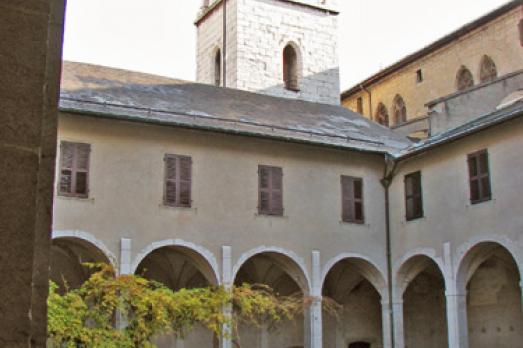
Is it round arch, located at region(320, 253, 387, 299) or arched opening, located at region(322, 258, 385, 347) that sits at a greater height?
round arch, located at region(320, 253, 387, 299)

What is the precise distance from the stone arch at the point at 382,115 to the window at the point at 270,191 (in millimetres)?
15658

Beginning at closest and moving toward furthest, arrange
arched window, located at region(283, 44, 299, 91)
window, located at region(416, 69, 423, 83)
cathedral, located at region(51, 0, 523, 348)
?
cathedral, located at region(51, 0, 523, 348) < window, located at region(416, 69, 423, 83) < arched window, located at region(283, 44, 299, 91)

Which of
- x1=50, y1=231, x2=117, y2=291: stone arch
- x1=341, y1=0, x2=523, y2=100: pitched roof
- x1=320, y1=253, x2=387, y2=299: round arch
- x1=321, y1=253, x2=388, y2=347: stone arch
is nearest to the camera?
x1=50, y1=231, x2=117, y2=291: stone arch

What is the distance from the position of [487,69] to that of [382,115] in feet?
23.6

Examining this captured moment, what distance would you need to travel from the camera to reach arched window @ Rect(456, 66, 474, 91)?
102 feet

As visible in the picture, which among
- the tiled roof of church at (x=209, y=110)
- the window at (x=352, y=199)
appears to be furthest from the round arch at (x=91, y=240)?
the window at (x=352, y=199)

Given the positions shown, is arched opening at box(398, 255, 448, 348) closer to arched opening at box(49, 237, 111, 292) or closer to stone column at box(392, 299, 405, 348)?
stone column at box(392, 299, 405, 348)

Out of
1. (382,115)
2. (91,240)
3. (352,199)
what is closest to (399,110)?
(382,115)

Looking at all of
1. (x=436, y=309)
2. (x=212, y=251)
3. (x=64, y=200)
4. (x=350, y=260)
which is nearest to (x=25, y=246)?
(x=64, y=200)

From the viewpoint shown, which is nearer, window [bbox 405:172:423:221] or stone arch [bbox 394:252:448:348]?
window [bbox 405:172:423:221]

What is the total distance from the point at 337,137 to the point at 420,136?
6602 millimetres

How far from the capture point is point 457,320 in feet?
65.2

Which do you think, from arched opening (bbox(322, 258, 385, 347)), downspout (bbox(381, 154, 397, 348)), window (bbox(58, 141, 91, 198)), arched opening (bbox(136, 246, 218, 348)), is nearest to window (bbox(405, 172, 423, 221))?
downspout (bbox(381, 154, 397, 348))

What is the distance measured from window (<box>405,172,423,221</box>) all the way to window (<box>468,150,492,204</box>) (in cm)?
207
